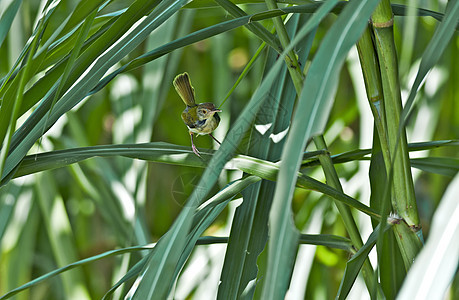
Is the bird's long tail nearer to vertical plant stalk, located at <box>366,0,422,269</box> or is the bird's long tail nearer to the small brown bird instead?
the small brown bird

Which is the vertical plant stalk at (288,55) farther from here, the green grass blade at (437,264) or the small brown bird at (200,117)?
the green grass blade at (437,264)

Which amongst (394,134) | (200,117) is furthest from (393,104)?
(200,117)

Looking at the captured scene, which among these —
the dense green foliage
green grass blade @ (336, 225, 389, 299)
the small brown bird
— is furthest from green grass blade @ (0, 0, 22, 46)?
green grass blade @ (336, 225, 389, 299)

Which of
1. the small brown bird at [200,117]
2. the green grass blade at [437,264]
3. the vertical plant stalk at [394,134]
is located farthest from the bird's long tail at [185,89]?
the green grass blade at [437,264]

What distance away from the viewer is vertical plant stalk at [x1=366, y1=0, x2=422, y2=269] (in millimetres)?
321

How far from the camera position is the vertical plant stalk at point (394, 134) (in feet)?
1.05

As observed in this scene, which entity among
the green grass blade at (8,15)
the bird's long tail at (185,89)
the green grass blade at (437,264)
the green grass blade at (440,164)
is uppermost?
the green grass blade at (8,15)

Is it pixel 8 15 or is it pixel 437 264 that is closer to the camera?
pixel 437 264

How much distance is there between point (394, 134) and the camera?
327 mm

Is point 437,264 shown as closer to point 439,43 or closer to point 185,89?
point 439,43

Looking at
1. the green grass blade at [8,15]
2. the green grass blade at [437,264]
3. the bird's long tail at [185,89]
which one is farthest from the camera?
the bird's long tail at [185,89]

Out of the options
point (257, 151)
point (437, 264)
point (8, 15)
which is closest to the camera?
point (437, 264)

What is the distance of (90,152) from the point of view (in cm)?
33

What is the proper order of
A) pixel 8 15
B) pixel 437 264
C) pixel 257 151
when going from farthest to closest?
pixel 257 151 → pixel 8 15 → pixel 437 264
